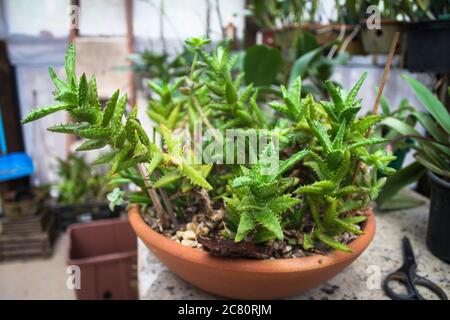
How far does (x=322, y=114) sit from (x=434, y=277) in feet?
1.03

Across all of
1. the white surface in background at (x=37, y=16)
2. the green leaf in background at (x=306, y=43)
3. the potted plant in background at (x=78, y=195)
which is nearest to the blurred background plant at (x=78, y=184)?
the potted plant in background at (x=78, y=195)

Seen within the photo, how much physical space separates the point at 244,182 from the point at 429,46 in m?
0.60

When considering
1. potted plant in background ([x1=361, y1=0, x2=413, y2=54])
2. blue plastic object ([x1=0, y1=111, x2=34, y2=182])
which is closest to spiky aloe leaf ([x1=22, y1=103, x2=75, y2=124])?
potted plant in background ([x1=361, y1=0, x2=413, y2=54])

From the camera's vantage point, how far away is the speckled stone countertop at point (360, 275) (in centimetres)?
55

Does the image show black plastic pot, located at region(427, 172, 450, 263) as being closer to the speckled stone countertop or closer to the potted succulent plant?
the speckled stone countertop

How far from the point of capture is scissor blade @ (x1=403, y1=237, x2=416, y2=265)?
0.60 metres

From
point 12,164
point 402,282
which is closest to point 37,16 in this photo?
point 12,164

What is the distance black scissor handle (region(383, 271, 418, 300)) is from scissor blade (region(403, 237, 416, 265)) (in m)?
0.03

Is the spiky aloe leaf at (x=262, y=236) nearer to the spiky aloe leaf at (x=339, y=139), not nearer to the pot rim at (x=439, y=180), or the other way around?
the spiky aloe leaf at (x=339, y=139)

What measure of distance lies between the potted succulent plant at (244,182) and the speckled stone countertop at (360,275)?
0.06 metres

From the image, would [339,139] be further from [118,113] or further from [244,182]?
[118,113]

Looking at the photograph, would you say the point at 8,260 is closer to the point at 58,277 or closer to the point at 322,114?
the point at 58,277

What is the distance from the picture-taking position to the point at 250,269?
1.44 feet
